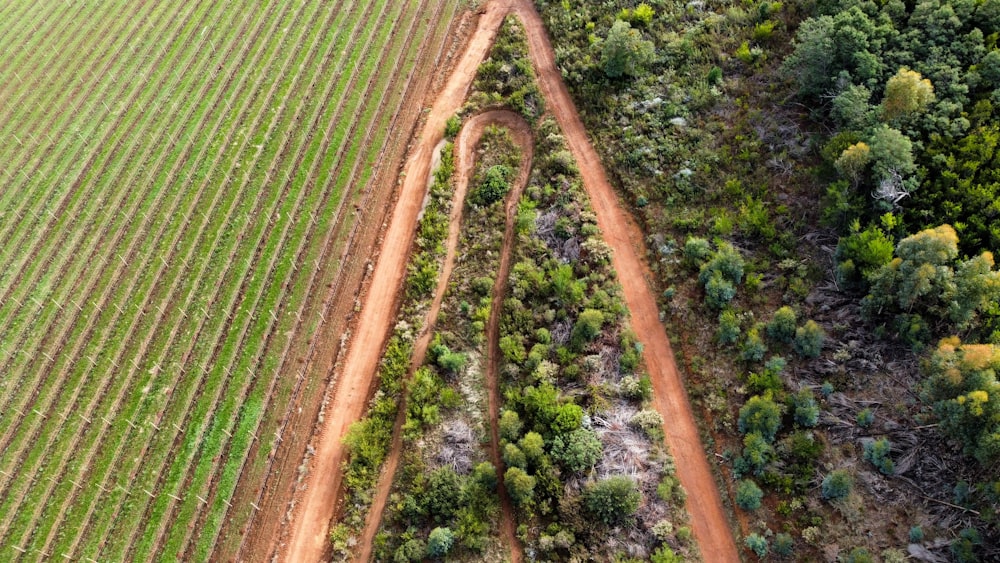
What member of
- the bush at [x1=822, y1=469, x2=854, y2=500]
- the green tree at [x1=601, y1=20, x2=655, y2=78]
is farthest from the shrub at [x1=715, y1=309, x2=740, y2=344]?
the green tree at [x1=601, y1=20, x2=655, y2=78]

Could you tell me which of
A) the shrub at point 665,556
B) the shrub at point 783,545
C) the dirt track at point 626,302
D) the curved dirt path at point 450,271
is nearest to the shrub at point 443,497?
the curved dirt path at point 450,271

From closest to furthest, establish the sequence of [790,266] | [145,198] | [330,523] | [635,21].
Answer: [330,523] < [790,266] < [145,198] < [635,21]

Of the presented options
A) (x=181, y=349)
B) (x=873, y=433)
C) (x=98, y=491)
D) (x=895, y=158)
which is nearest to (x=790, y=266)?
(x=895, y=158)

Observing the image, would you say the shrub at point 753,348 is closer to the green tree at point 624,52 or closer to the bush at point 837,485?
the bush at point 837,485

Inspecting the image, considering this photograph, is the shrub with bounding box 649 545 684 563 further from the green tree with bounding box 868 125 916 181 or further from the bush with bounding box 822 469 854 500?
the green tree with bounding box 868 125 916 181

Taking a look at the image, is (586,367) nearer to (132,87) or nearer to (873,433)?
(873,433)

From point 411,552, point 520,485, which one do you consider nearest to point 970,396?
point 520,485
